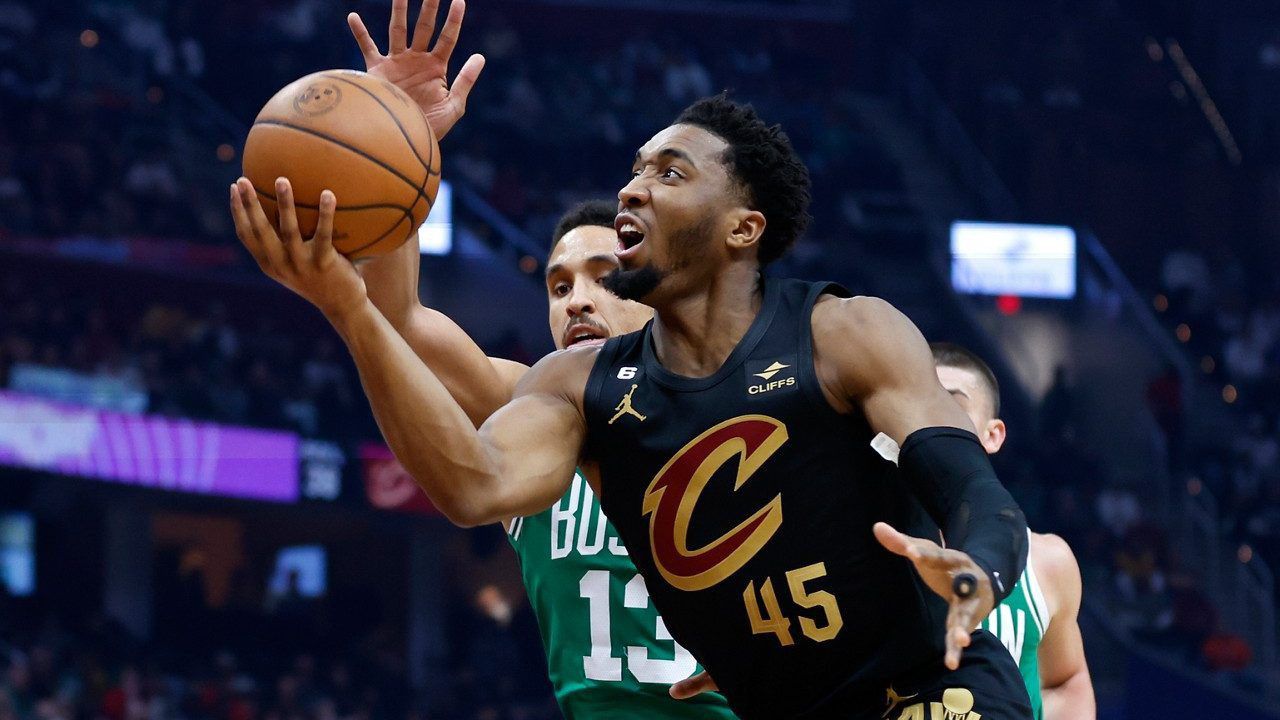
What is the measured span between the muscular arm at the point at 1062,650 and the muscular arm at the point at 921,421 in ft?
6.65

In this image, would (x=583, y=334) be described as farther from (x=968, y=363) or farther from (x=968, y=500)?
(x=968, y=500)

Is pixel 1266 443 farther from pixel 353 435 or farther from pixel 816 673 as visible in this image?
pixel 816 673

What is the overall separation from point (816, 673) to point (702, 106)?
1441 millimetres

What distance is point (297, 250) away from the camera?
3.10m

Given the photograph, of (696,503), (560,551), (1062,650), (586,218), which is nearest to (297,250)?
(696,503)

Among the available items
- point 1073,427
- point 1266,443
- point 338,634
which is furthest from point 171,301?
point 1266,443

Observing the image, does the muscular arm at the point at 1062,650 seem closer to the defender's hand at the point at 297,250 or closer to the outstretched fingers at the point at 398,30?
the outstretched fingers at the point at 398,30

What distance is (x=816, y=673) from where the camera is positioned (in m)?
3.48

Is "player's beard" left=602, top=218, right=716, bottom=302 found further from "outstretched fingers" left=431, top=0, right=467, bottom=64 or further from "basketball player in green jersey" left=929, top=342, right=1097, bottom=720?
"basketball player in green jersey" left=929, top=342, right=1097, bottom=720

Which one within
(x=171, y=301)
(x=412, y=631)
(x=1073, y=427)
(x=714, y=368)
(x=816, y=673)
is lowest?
(x=412, y=631)

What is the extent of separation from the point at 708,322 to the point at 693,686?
3.13 ft

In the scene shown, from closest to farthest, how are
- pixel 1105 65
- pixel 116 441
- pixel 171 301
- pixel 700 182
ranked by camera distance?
pixel 700 182
pixel 116 441
pixel 171 301
pixel 1105 65

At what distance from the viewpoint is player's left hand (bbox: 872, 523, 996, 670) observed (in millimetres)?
2822

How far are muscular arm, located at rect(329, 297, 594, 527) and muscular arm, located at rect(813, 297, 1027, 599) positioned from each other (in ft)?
2.14
